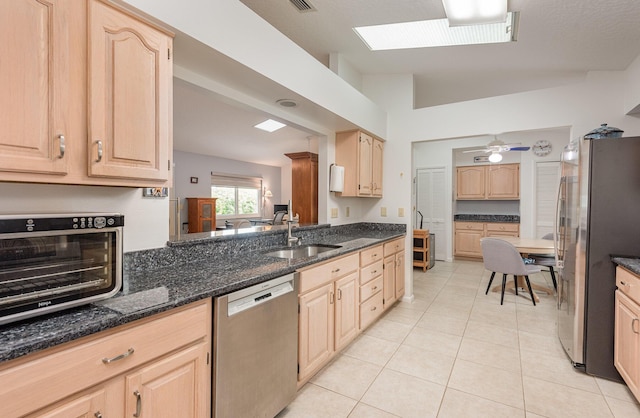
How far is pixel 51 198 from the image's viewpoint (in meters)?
1.33

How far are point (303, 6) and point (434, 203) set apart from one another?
512 cm

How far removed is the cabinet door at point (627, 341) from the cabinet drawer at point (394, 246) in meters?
1.82

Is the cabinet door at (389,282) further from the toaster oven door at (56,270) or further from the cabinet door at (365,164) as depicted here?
the toaster oven door at (56,270)

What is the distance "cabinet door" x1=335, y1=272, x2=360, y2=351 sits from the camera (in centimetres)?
238

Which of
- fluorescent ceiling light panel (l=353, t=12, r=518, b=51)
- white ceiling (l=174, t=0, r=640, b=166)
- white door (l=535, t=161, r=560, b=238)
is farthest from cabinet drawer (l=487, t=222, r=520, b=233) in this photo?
fluorescent ceiling light panel (l=353, t=12, r=518, b=51)

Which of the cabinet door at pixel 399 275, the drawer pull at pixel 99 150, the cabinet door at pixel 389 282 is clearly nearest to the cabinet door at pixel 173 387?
the drawer pull at pixel 99 150

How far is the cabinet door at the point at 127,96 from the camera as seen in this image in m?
1.21

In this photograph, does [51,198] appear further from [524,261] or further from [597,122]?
[524,261]

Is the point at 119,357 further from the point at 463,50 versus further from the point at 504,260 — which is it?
the point at 504,260

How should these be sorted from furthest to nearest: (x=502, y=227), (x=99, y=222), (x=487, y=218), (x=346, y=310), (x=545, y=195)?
(x=487, y=218) < (x=502, y=227) < (x=545, y=195) < (x=346, y=310) < (x=99, y=222)

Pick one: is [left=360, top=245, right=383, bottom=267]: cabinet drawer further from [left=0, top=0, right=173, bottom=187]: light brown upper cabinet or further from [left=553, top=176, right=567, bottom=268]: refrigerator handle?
[left=0, top=0, right=173, bottom=187]: light brown upper cabinet

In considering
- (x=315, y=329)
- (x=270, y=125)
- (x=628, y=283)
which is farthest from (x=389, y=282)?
(x=270, y=125)

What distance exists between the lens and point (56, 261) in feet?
3.41

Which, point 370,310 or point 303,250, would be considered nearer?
point 303,250
